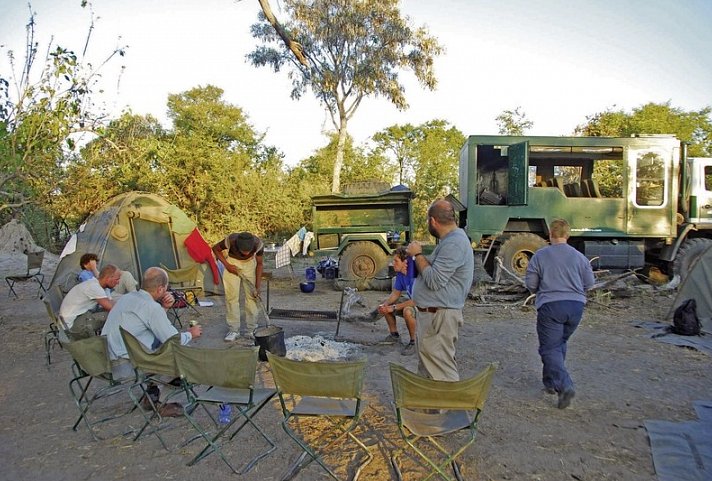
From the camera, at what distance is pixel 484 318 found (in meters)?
8.16

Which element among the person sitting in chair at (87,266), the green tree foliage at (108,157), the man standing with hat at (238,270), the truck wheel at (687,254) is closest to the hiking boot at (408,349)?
the man standing with hat at (238,270)

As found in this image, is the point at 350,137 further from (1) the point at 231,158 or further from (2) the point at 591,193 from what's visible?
(2) the point at 591,193

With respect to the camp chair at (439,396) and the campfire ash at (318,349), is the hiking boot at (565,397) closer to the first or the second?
the camp chair at (439,396)

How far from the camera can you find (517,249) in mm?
10156

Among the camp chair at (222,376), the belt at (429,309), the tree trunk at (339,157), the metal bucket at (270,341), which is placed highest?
the tree trunk at (339,157)

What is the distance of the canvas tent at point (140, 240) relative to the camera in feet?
29.6

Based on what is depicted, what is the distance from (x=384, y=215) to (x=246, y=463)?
339 inches

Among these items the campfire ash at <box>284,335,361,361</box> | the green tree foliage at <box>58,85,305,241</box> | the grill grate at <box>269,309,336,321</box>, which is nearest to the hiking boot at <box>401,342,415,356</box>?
the campfire ash at <box>284,335,361,361</box>

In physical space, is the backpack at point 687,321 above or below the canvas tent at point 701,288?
below

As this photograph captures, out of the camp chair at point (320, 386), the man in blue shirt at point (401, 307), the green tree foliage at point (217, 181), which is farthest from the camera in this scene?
the green tree foliage at point (217, 181)

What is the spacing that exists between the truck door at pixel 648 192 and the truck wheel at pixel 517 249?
187 cm

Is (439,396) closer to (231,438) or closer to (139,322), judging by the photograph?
(231,438)

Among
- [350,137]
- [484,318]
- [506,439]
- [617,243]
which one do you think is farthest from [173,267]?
[350,137]

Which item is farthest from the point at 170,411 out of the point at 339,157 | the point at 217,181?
the point at 339,157
